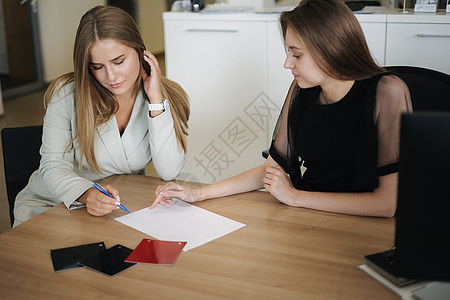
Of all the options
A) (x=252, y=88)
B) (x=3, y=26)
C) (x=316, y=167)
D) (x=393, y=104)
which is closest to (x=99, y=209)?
(x=316, y=167)

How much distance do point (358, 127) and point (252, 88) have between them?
1.59 metres

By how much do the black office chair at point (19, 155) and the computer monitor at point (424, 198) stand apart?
4.89 feet

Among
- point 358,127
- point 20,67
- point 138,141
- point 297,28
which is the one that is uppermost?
point 297,28

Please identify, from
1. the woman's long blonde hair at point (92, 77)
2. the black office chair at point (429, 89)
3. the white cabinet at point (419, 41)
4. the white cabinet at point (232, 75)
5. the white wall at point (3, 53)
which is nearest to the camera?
the black office chair at point (429, 89)

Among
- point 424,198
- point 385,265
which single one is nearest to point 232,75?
point 385,265

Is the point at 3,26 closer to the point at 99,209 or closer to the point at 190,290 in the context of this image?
the point at 99,209

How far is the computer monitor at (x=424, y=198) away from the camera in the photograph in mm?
798

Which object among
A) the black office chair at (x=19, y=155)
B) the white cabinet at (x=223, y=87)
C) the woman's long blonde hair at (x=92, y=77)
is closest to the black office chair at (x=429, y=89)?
the woman's long blonde hair at (x=92, y=77)

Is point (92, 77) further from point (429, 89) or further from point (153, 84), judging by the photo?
point (429, 89)

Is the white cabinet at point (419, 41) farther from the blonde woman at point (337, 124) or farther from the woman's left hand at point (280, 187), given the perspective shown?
the woman's left hand at point (280, 187)

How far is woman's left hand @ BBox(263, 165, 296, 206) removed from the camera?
4.72 ft

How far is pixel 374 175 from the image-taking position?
4.65 ft

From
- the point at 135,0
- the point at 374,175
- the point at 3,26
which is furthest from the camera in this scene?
the point at 135,0

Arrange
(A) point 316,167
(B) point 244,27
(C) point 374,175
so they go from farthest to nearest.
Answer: (B) point 244,27, (A) point 316,167, (C) point 374,175
